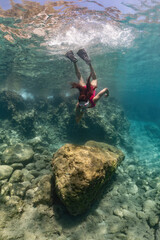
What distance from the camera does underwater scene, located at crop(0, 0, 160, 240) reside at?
3.79 meters

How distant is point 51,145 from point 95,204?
807 centimetres

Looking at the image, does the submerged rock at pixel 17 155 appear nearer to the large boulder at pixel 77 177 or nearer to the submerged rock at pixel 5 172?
the submerged rock at pixel 5 172

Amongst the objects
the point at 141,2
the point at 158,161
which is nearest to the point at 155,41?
the point at 141,2

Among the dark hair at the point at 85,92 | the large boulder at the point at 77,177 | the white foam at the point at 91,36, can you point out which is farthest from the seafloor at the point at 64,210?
the white foam at the point at 91,36

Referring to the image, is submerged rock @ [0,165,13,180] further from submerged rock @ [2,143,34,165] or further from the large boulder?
the large boulder

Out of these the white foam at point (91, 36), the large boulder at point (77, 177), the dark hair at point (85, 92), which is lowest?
the large boulder at point (77, 177)

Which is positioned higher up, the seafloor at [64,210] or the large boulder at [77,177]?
the large boulder at [77,177]

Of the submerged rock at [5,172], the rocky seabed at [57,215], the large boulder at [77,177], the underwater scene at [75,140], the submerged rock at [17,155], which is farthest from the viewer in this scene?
the submerged rock at [17,155]

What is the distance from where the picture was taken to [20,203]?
3.95 m

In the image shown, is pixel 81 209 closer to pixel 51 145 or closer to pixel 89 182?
pixel 89 182

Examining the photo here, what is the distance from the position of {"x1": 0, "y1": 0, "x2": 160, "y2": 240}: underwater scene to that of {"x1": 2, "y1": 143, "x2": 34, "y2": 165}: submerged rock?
50 millimetres

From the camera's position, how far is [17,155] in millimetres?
6195

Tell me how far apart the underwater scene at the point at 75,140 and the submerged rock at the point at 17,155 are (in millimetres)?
50

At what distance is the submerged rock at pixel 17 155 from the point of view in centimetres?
594
